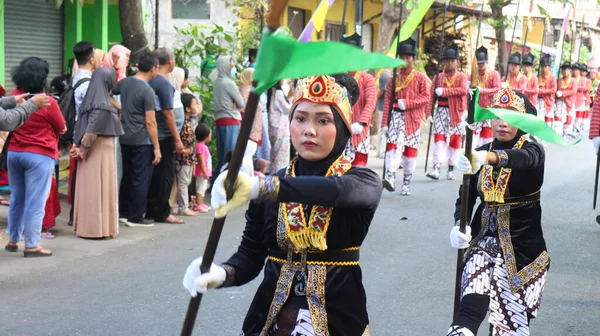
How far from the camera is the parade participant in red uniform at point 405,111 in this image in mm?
13633

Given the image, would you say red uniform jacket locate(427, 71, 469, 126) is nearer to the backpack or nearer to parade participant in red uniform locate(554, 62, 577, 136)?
the backpack

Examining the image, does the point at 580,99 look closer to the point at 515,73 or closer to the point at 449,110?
the point at 515,73

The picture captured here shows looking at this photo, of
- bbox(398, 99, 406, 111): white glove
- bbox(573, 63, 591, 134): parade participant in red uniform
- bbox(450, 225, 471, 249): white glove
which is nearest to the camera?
bbox(450, 225, 471, 249): white glove

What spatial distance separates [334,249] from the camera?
11.5 feet

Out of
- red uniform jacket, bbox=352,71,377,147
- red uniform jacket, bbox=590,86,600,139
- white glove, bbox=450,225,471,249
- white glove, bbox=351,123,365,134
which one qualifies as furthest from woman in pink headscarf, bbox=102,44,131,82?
white glove, bbox=450,225,471,249

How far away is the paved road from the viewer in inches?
254

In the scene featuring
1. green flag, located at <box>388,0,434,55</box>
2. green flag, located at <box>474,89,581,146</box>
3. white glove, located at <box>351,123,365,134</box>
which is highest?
green flag, located at <box>388,0,434,55</box>

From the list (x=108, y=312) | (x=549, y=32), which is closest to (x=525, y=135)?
(x=108, y=312)

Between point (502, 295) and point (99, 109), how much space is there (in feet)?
16.4

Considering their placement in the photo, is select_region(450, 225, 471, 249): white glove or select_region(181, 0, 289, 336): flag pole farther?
select_region(450, 225, 471, 249): white glove

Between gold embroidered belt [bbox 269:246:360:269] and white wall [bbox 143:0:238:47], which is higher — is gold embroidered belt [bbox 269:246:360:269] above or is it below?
below

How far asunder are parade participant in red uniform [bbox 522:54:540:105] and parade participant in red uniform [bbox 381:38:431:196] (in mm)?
7566

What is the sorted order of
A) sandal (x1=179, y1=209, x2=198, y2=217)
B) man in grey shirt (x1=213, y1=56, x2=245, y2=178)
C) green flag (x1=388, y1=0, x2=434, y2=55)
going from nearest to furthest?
green flag (x1=388, y1=0, x2=434, y2=55)
sandal (x1=179, y1=209, x2=198, y2=217)
man in grey shirt (x1=213, y1=56, x2=245, y2=178)

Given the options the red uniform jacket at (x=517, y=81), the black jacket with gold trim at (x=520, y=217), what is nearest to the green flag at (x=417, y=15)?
the black jacket with gold trim at (x=520, y=217)
